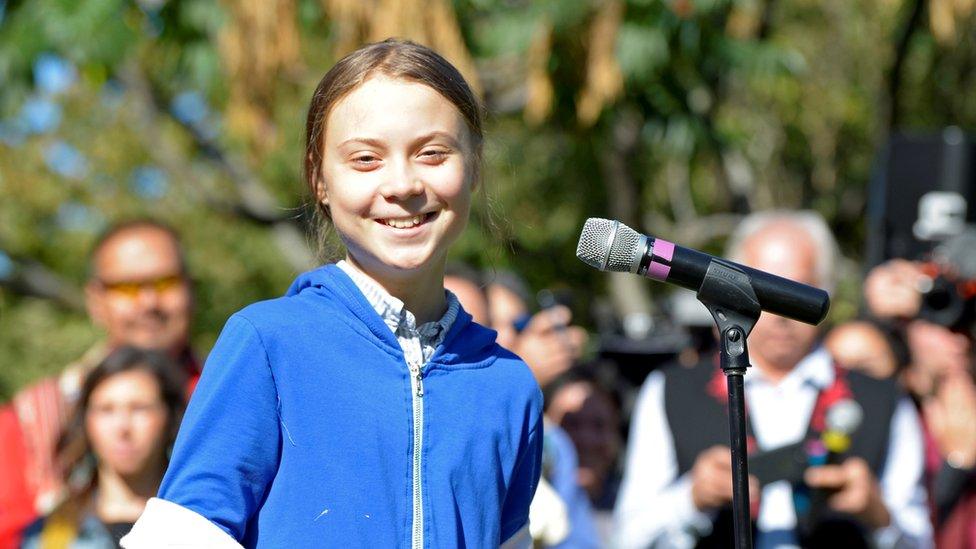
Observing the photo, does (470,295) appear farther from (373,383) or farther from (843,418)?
(373,383)

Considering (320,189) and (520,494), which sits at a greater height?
(320,189)

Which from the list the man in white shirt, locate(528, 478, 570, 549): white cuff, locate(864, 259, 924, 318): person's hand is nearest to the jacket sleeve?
locate(528, 478, 570, 549): white cuff

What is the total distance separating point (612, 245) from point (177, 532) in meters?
0.79

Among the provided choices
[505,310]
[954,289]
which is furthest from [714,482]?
[954,289]

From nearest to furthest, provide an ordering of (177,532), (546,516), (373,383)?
(177,532)
(373,383)
(546,516)

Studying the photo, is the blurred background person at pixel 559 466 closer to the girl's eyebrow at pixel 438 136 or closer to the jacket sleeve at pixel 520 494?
the jacket sleeve at pixel 520 494

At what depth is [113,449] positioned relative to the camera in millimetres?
3523

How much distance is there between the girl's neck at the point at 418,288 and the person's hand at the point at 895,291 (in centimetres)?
395

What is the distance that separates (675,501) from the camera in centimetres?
381

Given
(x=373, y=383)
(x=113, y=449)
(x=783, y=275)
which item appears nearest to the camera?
(x=373, y=383)

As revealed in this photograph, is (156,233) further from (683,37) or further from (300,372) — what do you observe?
(683,37)

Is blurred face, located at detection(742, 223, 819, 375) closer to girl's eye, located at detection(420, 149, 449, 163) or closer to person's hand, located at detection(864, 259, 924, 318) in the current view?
person's hand, located at detection(864, 259, 924, 318)

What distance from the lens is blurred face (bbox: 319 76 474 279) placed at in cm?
196

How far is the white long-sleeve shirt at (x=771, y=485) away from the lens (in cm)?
375
